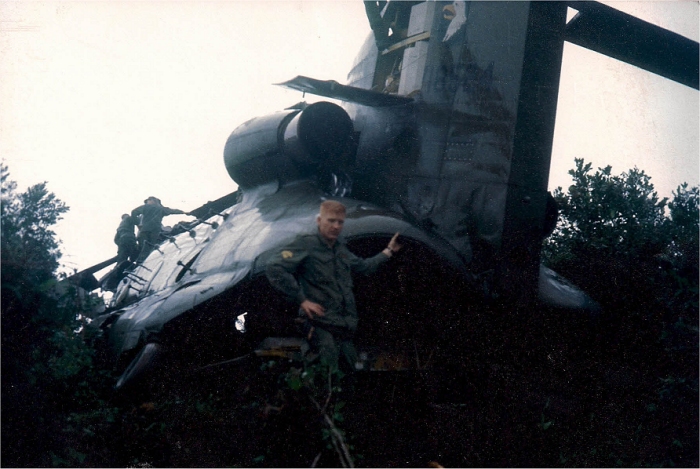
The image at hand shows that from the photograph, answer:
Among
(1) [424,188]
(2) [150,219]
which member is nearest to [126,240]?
(2) [150,219]

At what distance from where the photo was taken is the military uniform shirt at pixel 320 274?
5.77 metres

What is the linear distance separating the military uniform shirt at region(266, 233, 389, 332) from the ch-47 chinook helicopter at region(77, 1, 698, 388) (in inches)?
35.8

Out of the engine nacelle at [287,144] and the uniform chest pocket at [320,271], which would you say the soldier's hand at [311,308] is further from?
the engine nacelle at [287,144]

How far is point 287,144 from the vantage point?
28.7 ft

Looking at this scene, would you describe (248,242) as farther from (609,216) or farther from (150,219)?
(150,219)

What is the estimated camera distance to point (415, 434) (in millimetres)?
6461

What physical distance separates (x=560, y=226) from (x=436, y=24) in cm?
407

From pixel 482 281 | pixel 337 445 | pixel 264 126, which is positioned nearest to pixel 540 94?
pixel 482 281

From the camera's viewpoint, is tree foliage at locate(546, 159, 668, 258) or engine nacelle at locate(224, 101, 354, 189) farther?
tree foliage at locate(546, 159, 668, 258)

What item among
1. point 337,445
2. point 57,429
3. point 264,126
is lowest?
point 57,429

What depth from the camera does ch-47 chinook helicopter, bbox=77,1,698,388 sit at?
7426mm

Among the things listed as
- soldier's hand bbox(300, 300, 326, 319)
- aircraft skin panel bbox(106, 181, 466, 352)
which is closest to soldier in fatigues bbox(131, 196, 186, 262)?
aircraft skin panel bbox(106, 181, 466, 352)

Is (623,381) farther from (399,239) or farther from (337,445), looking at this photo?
(337,445)

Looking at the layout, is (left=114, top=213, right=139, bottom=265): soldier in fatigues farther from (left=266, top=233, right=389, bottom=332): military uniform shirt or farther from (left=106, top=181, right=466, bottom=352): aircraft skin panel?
(left=266, top=233, right=389, bottom=332): military uniform shirt
